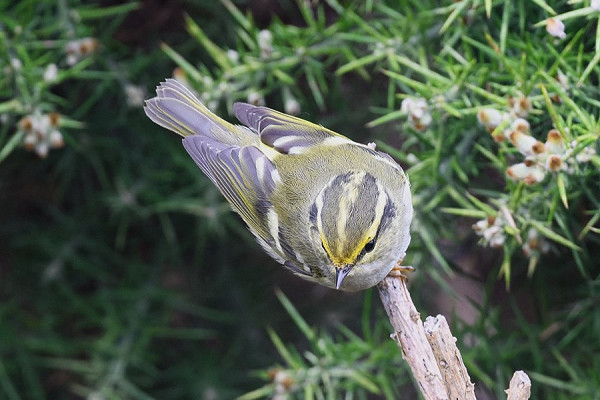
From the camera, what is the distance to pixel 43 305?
322 centimetres

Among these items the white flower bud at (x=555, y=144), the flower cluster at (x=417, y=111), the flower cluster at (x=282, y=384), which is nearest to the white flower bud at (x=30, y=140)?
the flower cluster at (x=282, y=384)

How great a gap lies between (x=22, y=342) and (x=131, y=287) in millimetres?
458

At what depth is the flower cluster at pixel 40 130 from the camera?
2.39 metres

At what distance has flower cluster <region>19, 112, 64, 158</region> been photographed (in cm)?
239

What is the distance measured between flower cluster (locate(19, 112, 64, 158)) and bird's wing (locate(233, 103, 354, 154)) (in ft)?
1.78

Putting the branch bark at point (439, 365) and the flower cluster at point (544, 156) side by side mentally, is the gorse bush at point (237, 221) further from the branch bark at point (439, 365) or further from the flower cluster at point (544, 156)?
the branch bark at point (439, 365)

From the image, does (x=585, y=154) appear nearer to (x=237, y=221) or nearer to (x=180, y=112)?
(x=180, y=112)

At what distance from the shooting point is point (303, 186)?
2471 mm

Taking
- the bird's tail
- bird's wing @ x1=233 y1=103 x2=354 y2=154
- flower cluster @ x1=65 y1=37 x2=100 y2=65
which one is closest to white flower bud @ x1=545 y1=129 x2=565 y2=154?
bird's wing @ x1=233 y1=103 x2=354 y2=154

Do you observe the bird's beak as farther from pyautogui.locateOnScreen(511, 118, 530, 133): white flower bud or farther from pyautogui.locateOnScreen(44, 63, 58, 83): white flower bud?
pyautogui.locateOnScreen(44, 63, 58, 83): white flower bud

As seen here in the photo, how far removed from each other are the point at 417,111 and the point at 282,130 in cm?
63

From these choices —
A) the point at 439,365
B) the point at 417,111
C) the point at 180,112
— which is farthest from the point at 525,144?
the point at 180,112

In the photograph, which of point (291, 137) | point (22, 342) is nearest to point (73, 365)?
point (22, 342)

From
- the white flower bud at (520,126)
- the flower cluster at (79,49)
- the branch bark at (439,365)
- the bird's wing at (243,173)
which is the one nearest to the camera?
the branch bark at (439,365)
